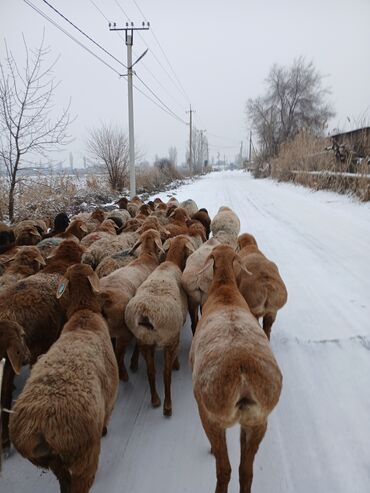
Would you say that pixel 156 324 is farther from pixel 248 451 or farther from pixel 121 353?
pixel 248 451

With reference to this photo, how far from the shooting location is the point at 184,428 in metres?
3.11

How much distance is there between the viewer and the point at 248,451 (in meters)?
2.25

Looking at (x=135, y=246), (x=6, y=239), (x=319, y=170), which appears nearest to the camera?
(x=135, y=246)

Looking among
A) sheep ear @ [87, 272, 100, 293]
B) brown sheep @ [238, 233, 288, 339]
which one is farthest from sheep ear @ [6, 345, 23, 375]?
brown sheep @ [238, 233, 288, 339]

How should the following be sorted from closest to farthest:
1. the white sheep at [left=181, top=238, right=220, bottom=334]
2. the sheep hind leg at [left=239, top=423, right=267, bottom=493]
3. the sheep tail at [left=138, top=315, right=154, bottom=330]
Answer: the sheep hind leg at [left=239, top=423, right=267, bottom=493], the sheep tail at [left=138, top=315, right=154, bottom=330], the white sheep at [left=181, top=238, right=220, bottom=334]

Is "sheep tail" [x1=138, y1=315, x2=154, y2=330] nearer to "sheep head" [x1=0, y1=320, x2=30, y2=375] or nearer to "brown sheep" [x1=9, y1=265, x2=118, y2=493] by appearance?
"brown sheep" [x1=9, y1=265, x2=118, y2=493]

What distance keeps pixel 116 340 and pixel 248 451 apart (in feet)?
6.35

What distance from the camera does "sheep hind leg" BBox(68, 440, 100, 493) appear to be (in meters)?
2.00

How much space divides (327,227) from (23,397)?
399 inches

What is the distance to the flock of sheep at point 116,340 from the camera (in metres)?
1.99

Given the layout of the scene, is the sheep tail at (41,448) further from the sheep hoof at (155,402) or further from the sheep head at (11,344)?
the sheep hoof at (155,402)

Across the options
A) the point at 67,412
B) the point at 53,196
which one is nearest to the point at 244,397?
the point at 67,412

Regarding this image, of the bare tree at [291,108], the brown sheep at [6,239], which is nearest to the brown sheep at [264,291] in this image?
the brown sheep at [6,239]

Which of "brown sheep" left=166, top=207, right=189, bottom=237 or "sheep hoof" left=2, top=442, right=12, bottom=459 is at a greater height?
"brown sheep" left=166, top=207, right=189, bottom=237
